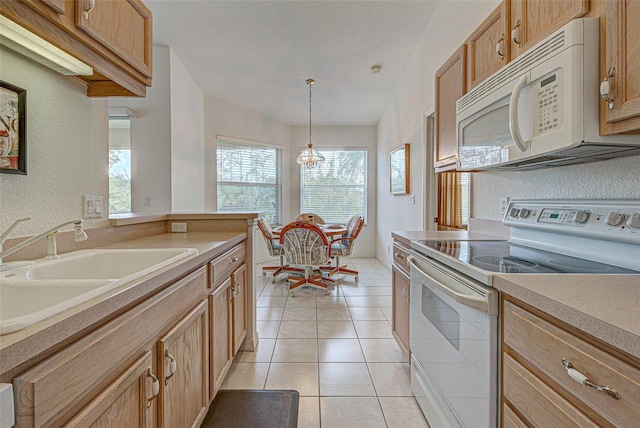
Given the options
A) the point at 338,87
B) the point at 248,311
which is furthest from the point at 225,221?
the point at 338,87

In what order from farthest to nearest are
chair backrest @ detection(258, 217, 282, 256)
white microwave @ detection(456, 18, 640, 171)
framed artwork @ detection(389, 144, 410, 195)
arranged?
chair backrest @ detection(258, 217, 282, 256), framed artwork @ detection(389, 144, 410, 195), white microwave @ detection(456, 18, 640, 171)

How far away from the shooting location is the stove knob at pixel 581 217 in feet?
3.81

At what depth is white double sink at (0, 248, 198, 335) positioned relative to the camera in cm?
65

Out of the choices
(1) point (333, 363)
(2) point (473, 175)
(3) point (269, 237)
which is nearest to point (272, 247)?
(3) point (269, 237)

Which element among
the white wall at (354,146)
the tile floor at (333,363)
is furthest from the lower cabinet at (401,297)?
the white wall at (354,146)

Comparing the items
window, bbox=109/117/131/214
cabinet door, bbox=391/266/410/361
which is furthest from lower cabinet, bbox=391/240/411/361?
window, bbox=109/117/131/214

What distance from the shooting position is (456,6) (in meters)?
2.33

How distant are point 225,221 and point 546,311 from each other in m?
1.97

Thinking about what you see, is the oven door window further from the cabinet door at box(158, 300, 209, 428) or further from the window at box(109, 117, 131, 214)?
the window at box(109, 117, 131, 214)

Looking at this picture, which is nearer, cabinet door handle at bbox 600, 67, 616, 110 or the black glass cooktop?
cabinet door handle at bbox 600, 67, 616, 110

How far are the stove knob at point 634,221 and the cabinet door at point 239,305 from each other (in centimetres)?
184

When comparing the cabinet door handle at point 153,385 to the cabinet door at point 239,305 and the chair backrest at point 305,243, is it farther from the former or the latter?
the chair backrest at point 305,243

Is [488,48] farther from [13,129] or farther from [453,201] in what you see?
[13,129]

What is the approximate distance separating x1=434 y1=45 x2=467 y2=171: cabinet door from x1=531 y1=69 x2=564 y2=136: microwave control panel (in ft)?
2.35
